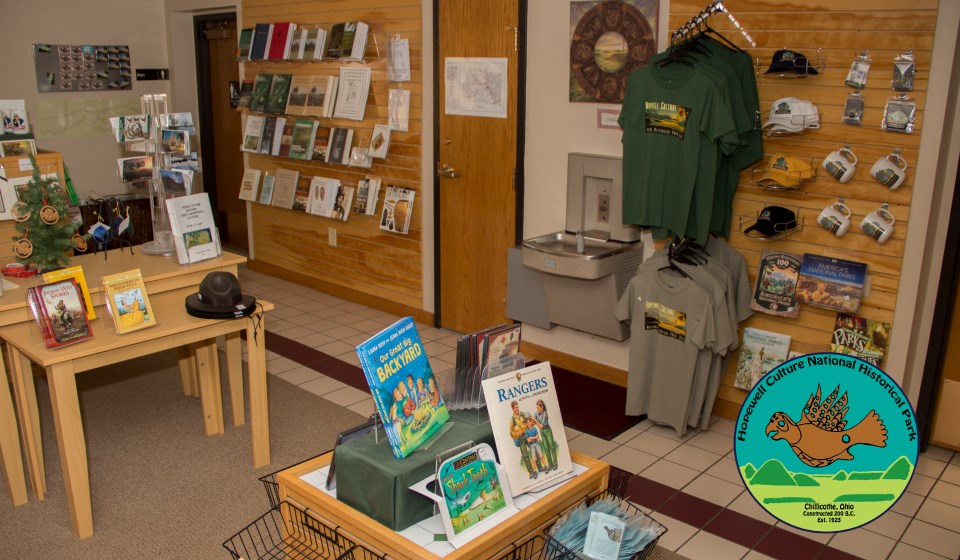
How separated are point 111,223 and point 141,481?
4.26 feet

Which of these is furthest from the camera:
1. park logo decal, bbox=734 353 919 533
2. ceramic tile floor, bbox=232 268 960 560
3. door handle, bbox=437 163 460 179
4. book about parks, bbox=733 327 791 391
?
door handle, bbox=437 163 460 179

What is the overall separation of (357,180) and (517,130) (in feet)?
5.75

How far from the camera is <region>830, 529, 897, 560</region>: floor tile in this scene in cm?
324

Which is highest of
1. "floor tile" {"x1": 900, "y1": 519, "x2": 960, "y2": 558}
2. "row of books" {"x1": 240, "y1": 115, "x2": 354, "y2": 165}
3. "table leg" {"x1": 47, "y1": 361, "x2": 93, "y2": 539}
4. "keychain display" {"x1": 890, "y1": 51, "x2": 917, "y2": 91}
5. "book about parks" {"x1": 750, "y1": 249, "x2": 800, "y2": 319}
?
"keychain display" {"x1": 890, "y1": 51, "x2": 917, "y2": 91}

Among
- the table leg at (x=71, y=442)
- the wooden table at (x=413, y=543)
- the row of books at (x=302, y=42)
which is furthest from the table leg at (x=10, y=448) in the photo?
the row of books at (x=302, y=42)

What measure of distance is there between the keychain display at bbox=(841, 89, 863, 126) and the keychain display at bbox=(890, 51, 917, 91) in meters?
0.16

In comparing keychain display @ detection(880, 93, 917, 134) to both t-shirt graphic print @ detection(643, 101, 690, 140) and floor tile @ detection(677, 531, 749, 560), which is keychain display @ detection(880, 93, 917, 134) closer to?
t-shirt graphic print @ detection(643, 101, 690, 140)

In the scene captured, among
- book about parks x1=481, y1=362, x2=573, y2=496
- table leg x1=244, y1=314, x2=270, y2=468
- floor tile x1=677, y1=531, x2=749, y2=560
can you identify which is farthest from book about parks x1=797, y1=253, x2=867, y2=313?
table leg x1=244, y1=314, x2=270, y2=468

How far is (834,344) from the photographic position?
13.1 feet

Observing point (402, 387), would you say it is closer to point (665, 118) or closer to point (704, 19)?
point (665, 118)

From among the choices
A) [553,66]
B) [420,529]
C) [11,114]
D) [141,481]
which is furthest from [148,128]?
[420,529]

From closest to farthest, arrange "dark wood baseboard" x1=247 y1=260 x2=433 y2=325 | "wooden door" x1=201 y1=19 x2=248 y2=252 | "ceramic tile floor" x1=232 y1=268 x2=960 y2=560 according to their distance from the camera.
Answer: "ceramic tile floor" x1=232 y1=268 x2=960 y2=560
"dark wood baseboard" x1=247 y1=260 x2=433 y2=325
"wooden door" x1=201 y1=19 x2=248 y2=252

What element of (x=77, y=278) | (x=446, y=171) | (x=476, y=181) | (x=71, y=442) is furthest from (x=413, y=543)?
(x=446, y=171)

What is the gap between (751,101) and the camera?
156 inches
